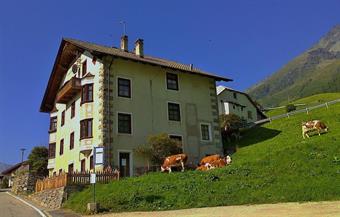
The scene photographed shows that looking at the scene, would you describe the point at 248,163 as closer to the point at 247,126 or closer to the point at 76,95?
the point at 76,95

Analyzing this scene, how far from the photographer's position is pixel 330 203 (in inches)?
635

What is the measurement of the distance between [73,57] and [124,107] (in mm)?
9363

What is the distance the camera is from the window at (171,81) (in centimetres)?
3741

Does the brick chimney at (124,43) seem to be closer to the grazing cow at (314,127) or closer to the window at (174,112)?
the window at (174,112)

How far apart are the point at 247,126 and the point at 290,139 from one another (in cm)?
1492

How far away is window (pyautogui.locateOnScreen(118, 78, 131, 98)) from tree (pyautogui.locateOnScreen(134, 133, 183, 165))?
4478mm

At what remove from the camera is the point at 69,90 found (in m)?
36.0

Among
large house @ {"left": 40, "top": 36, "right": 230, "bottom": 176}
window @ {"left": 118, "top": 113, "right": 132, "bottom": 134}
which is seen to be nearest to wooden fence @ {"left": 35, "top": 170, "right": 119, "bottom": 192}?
large house @ {"left": 40, "top": 36, "right": 230, "bottom": 176}

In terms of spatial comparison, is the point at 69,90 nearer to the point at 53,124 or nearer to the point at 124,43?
the point at 124,43

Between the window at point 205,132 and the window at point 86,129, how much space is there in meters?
10.4

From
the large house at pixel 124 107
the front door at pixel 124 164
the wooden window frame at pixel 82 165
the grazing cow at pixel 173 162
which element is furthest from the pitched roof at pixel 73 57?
the grazing cow at pixel 173 162

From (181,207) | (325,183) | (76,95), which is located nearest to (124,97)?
(76,95)

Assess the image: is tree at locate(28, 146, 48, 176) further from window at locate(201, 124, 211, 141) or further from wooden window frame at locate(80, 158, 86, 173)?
window at locate(201, 124, 211, 141)

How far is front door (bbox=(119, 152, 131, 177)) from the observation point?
3175 cm
